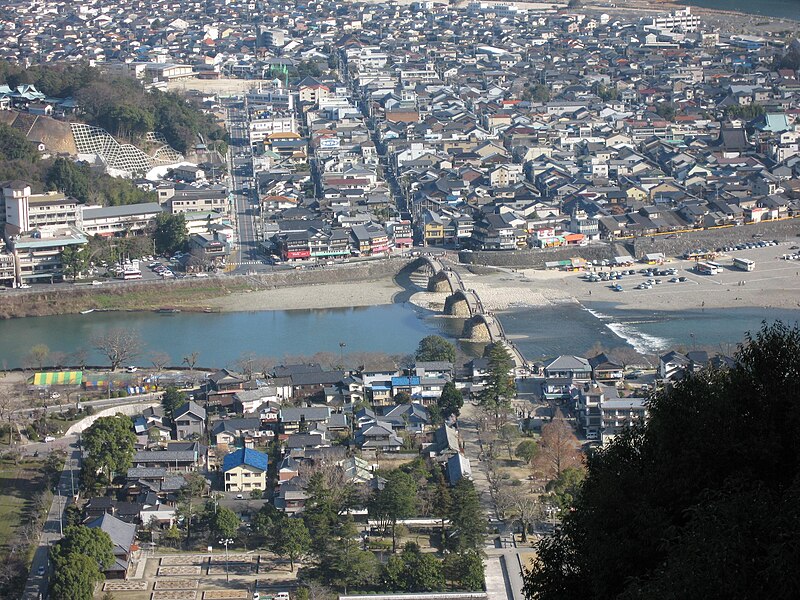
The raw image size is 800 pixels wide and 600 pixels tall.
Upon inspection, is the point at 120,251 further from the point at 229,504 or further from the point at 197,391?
the point at 229,504

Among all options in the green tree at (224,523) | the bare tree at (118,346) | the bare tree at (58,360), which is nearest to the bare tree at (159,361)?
the bare tree at (118,346)

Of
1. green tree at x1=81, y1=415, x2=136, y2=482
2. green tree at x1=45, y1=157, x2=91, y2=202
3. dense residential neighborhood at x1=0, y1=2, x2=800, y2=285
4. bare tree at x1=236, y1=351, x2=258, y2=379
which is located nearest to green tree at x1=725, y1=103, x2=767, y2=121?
dense residential neighborhood at x1=0, y1=2, x2=800, y2=285

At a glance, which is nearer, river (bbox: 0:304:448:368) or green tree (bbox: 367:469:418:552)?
green tree (bbox: 367:469:418:552)

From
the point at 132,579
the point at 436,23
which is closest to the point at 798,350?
the point at 132,579

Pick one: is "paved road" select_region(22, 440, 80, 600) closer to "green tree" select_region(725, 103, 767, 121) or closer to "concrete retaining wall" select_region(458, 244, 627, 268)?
"concrete retaining wall" select_region(458, 244, 627, 268)

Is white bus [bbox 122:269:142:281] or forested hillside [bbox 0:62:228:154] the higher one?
white bus [bbox 122:269:142:281]

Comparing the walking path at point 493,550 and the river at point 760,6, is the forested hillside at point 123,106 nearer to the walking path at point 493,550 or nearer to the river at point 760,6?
the walking path at point 493,550

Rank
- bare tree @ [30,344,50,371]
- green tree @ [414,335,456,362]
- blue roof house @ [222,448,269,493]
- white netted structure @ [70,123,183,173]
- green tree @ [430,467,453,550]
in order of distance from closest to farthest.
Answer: green tree @ [430,467,453,550] → blue roof house @ [222,448,269,493] → green tree @ [414,335,456,362] → bare tree @ [30,344,50,371] → white netted structure @ [70,123,183,173]

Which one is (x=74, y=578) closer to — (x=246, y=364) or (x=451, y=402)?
(x=451, y=402)

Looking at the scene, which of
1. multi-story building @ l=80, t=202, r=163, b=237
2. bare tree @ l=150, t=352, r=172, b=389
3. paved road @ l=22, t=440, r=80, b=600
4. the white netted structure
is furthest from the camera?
the white netted structure
